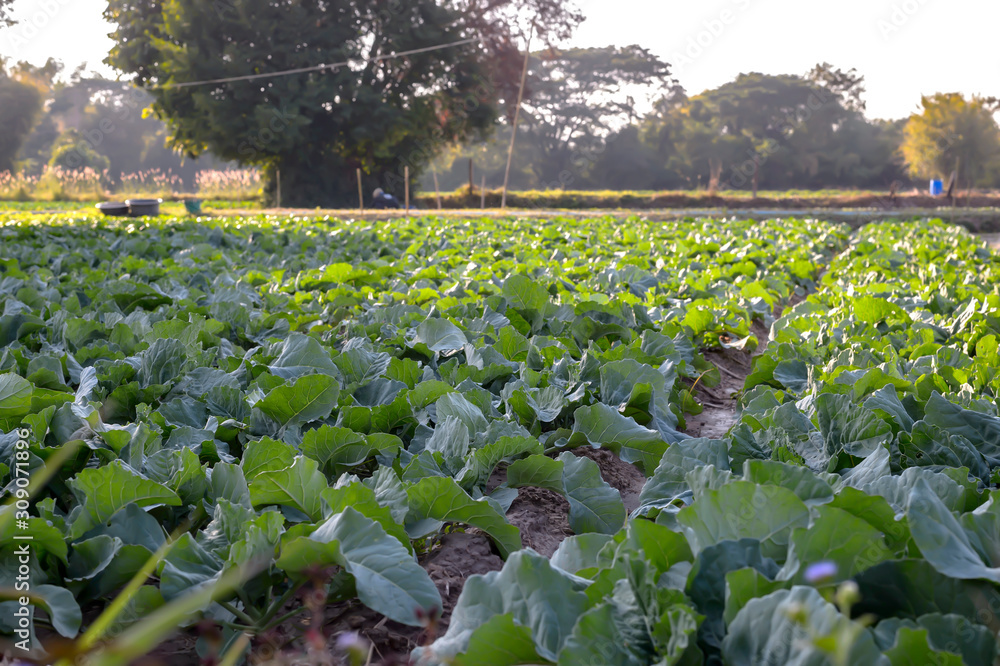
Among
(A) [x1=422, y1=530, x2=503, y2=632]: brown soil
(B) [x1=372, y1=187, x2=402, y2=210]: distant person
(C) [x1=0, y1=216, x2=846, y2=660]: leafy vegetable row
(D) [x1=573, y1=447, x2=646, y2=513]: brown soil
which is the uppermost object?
(B) [x1=372, y1=187, x2=402, y2=210]: distant person

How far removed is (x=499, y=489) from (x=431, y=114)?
78.4 ft

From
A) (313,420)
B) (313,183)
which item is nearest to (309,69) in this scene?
(313,183)

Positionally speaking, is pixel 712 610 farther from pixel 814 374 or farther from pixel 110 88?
pixel 110 88

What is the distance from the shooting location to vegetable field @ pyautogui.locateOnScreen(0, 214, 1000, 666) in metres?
0.91

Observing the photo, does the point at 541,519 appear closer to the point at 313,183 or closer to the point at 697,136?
the point at 313,183

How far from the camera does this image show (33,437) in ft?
5.24

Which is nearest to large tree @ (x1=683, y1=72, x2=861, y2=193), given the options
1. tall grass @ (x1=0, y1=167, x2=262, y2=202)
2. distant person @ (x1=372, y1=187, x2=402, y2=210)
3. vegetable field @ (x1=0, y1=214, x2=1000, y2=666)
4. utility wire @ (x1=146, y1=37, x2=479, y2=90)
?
utility wire @ (x1=146, y1=37, x2=479, y2=90)

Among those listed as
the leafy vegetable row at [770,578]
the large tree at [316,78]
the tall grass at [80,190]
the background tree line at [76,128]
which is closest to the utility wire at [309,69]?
the large tree at [316,78]

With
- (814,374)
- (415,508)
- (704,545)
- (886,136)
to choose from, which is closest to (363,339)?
(415,508)

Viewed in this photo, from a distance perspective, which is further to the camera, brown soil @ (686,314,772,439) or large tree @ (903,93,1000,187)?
large tree @ (903,93,1000,187)

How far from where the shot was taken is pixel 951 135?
3500cm

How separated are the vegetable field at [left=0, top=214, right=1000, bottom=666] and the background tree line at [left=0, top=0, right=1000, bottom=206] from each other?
2059cm

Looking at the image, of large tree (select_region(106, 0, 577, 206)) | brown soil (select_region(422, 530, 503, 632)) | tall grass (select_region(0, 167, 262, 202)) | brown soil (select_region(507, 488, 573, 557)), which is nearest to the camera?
brown soil (select_region(422, 530, 503, 632))

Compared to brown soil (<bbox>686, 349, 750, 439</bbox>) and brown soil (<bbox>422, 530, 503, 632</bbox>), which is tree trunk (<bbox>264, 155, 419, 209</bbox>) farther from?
brown soil (<bbox>422, 530, 503, 632</bbox>)
